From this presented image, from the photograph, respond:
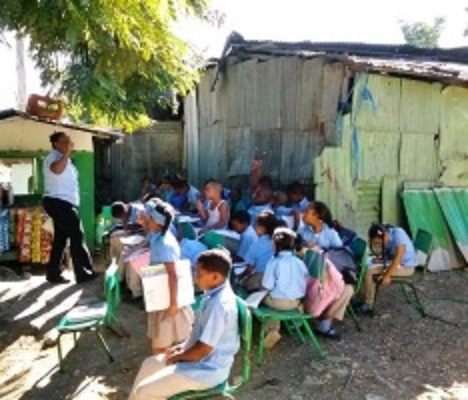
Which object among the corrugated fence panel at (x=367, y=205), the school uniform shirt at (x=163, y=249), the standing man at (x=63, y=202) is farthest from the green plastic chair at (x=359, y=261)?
the standing man at (x=63, y=202)

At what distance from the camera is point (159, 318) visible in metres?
4.54

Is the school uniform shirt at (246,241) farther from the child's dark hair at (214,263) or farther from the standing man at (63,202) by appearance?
the child's dark hair at (214,263)

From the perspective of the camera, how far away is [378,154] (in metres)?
8.59

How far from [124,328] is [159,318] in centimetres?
152

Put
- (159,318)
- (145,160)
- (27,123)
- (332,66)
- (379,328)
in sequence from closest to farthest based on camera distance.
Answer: (159,318), (379,328), (332,66), (27,123), (145,160)

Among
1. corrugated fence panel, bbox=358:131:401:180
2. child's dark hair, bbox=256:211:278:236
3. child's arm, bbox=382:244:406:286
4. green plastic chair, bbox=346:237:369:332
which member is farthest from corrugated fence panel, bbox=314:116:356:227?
child's dark hair, bbox=256:211:278:236

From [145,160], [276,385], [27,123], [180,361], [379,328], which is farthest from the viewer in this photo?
[145,160]

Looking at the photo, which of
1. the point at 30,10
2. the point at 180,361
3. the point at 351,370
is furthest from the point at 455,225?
the point at 30,10

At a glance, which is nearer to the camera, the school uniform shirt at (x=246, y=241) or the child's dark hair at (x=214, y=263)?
the child's dark hair at (x=214, y=263)

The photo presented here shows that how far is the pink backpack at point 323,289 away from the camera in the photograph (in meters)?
5.51

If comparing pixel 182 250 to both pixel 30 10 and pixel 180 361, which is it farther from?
pixel 30 10

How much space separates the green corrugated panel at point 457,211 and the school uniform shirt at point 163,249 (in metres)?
6.00

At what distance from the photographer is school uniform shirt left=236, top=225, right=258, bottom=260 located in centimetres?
636

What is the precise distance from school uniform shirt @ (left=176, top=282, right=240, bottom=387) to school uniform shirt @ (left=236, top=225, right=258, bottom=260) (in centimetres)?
266
